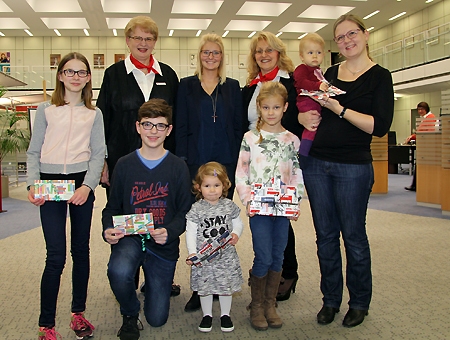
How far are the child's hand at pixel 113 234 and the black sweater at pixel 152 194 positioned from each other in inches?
7.1

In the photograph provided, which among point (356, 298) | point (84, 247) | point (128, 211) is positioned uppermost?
point (128, 211)

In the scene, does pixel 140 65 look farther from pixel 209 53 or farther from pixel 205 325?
pixel 205 325

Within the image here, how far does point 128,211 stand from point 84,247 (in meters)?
0.38

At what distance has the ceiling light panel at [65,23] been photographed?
79.0ft

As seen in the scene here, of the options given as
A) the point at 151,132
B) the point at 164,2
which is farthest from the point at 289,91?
the point at 164,2

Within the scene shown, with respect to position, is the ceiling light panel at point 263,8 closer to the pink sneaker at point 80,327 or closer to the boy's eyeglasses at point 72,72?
the boy's eyeglasses at point 72,72

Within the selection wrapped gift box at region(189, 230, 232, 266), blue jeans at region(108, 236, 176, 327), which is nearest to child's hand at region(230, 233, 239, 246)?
wrapped gift box at region(189, 230, 232, 266)

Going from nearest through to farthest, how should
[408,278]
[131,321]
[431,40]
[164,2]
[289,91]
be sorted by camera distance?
[131,321]
[289,91]
[408,278]
[431,40]
[164,2]

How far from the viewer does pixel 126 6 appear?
2145 cm

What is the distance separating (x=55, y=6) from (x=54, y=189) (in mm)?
21246

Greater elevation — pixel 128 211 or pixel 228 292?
pixel 128 211

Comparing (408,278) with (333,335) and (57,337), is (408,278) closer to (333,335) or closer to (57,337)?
(333,335)

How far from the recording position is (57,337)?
3059mm

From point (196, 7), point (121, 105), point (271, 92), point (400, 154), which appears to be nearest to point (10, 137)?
point (121, 105)
